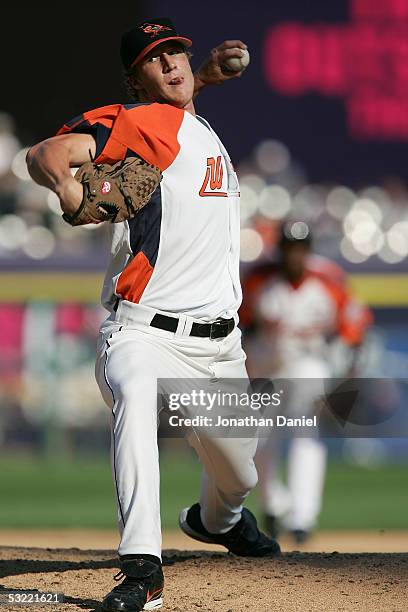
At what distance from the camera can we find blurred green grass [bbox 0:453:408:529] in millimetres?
7379

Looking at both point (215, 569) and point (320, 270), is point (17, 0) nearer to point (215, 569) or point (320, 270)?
point (320, 270)

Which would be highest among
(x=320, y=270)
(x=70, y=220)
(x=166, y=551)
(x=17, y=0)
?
(x=17, y=0)

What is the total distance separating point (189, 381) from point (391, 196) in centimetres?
924

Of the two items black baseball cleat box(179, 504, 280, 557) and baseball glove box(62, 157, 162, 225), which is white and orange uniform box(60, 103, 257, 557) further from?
black baseball cleat box(179, 504, 280, 557)

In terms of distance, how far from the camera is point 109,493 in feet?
28.0

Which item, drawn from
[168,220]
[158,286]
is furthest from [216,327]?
[168,220]

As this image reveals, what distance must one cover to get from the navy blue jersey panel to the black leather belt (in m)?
0.16

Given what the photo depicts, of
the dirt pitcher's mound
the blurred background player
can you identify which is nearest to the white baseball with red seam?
the dirt pitcher's mound

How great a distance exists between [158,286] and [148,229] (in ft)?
0.53

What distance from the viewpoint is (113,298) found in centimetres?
343

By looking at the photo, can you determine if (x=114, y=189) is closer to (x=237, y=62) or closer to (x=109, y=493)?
(x=237, y=62)

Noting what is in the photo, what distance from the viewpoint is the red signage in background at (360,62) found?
10508mm

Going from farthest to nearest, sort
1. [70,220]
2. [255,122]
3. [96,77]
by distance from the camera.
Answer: [96,77] → [255,122] → [70,220]

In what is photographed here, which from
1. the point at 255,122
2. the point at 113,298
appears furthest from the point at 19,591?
the point at 255,122
